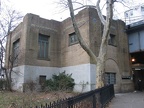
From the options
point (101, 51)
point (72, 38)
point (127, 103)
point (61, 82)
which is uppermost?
point (72, 38)

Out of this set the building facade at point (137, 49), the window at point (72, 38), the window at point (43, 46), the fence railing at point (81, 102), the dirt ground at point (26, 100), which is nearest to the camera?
the fence railing at point (81, 102)

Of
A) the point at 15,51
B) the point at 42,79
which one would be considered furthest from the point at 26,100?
the point at 15,51

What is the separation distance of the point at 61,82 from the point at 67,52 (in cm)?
409

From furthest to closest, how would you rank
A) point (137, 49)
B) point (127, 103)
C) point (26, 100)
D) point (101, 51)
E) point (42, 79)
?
point (137, 49) < point (42, 79) < point (101, 51) < point (127, 103) < point (26, 100)

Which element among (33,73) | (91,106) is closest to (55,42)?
(33,73)

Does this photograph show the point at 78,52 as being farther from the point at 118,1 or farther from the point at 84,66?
the point at 118,1

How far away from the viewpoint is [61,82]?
18.5 m

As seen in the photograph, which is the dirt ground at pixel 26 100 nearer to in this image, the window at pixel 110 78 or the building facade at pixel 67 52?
the building facade at pixel 67 52

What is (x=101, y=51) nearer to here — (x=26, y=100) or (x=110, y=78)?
(x=26, y=100)

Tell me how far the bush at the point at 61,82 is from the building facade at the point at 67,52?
55 centimetres

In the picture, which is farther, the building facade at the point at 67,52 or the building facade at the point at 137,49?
the building facade at the point at 137,49

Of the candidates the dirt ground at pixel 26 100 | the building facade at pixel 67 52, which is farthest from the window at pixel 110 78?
the dirt ground at pixel 26 100

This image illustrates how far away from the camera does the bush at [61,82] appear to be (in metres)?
18.4

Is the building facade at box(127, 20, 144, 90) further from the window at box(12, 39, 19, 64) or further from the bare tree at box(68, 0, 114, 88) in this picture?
the window at box(12, 39, 19, 64)
